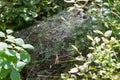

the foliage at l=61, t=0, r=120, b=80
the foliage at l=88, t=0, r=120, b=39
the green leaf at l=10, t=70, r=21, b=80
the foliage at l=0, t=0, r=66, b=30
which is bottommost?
the green leaf at l=10, t=70, r=21, b=80

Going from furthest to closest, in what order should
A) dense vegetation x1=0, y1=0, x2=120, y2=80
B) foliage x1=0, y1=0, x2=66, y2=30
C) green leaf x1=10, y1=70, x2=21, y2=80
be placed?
foliage x1=0, y1=0, x2=66, y2=30
dense vegetation x1=0, y1=0, x2=120, y2=80
green leaf x1=10, y1=70, x2=21, y2=80

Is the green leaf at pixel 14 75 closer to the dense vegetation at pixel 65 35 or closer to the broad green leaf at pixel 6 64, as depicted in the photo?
the broad green leaf at pixel 6 64

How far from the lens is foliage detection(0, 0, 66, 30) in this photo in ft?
10.00

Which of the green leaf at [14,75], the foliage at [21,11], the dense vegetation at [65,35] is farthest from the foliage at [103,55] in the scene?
the foliage at [21,11]

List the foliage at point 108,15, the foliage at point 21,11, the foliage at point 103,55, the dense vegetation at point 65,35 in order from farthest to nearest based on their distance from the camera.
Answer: the foliage at point 21,11
the foliage at point 108,15
the dense vegetation at point 65,35
the foliage at point 103,55

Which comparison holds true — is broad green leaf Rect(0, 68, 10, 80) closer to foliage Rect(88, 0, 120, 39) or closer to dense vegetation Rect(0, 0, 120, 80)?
dense vegetation Rect(0, 0, 120, 80)

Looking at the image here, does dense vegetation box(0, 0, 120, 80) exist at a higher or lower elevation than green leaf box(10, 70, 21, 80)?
higher

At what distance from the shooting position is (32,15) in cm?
306

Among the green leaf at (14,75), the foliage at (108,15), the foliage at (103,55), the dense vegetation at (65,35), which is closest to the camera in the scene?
the green leaf at (14,75)

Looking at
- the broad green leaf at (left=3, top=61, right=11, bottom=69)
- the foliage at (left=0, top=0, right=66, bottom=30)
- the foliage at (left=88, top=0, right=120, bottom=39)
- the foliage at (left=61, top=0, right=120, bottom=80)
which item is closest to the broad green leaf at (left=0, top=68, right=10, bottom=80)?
the broad green leaf at (left=3, top=61, right=11, bottom=69)

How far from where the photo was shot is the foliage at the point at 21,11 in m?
3.05

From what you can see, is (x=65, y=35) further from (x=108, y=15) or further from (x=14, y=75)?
(x=14, y=75)

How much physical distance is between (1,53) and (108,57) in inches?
25.6

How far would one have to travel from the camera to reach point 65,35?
9.07ft
